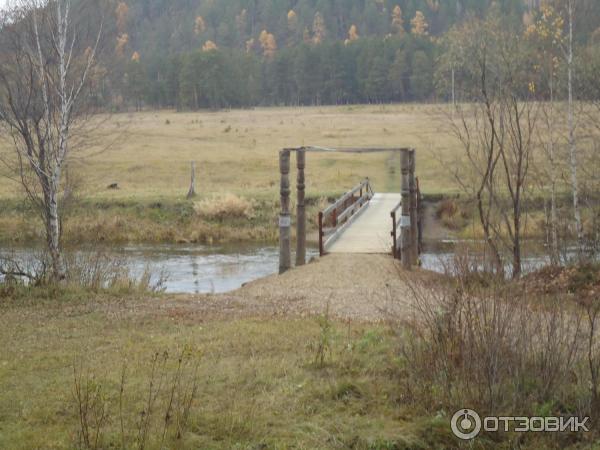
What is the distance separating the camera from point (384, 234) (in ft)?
67.8

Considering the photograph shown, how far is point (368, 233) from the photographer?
20.8 metres

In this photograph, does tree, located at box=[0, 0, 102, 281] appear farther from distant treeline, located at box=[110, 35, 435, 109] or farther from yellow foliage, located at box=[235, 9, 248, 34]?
yellow foliage, located at box=[235, 9, 248, 34]

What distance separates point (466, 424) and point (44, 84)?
10756 millimetres

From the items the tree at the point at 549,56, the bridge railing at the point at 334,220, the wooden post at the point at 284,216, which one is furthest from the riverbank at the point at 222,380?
the tree at the point at 549,56

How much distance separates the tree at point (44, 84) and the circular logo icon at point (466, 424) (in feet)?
32.0

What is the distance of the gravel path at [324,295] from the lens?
12836 millimetres

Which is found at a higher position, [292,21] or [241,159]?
[292,21]

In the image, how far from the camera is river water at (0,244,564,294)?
20016mm

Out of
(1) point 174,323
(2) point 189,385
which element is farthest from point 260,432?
(1) point 174,323

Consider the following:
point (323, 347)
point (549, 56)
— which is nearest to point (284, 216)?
point (549, 56)

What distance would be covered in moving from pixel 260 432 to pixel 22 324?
19.8 ft

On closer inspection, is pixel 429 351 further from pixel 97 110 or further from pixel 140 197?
pixel 140 197

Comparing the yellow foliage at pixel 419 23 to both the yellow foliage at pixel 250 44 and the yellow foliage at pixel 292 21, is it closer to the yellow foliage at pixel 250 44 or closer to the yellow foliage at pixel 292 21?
the yellow foliage at pixel 292 21

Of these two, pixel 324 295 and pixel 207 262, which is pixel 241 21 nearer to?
pixel 207 262
